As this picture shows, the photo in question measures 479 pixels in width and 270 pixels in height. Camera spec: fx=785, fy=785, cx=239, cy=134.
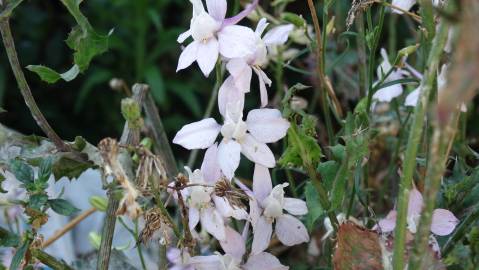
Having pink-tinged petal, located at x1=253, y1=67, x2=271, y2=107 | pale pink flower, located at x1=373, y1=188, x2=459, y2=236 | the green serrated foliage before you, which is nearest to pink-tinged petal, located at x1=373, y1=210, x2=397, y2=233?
pale pink flower, located at x1=373, y1=188, x2=459, y2=236

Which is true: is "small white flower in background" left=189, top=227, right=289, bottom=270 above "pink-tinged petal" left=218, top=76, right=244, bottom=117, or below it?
below

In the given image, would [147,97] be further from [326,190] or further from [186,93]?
[186,93]

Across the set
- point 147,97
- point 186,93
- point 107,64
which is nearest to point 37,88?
point 107,64

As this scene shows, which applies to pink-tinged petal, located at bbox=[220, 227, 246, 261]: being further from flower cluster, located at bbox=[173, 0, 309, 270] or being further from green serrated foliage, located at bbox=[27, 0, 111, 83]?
green serrated foliage, located at bbox=[27, 0, 111, 83]

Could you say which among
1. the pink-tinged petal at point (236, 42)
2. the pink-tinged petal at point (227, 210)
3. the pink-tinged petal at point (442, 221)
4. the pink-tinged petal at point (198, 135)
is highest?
the pink-tinged petal at point (236, 42)

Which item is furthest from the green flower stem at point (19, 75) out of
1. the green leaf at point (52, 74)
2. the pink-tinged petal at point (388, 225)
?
the pink-tinged petal at point (388, 225)

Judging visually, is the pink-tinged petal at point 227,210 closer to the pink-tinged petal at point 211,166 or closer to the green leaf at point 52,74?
the pink-tinged petal at point 211,166
